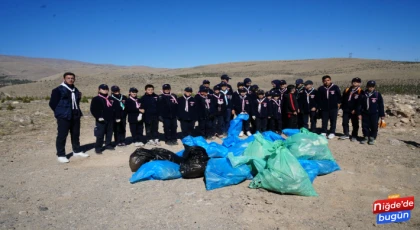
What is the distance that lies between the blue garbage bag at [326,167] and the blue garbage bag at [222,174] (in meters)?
1.33

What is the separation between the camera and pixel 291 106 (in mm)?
7777

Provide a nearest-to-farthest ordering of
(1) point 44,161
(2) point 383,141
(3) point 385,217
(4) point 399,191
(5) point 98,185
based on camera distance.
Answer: (3) point 385,217 → (4) point 399,191 → (5) point 98,185 → (1) point 44,161 → (2) point 383,141

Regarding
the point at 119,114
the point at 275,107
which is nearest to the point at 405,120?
the point at 275,107

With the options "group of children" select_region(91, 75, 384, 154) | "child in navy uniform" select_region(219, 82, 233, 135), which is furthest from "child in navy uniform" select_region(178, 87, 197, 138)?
"child in navy uniform" select_region(219, 82, 233, 135)

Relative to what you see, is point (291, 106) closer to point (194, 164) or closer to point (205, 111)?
point (205, 111)

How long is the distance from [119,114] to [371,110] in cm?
629

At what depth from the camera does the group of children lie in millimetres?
6797

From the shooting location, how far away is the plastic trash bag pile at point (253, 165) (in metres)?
3.96

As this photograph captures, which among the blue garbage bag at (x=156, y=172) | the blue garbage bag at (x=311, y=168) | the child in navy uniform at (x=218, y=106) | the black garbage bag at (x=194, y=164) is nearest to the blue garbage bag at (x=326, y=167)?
the blue garbage bag at (x=311, y=168)

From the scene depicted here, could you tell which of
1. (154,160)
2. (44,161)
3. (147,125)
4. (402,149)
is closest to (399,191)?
(402,149)

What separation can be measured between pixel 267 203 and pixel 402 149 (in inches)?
174

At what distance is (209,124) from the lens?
7930 millimetres

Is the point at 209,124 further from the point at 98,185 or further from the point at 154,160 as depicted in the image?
the point at 98,185

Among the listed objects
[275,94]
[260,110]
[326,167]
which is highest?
[275,94]
